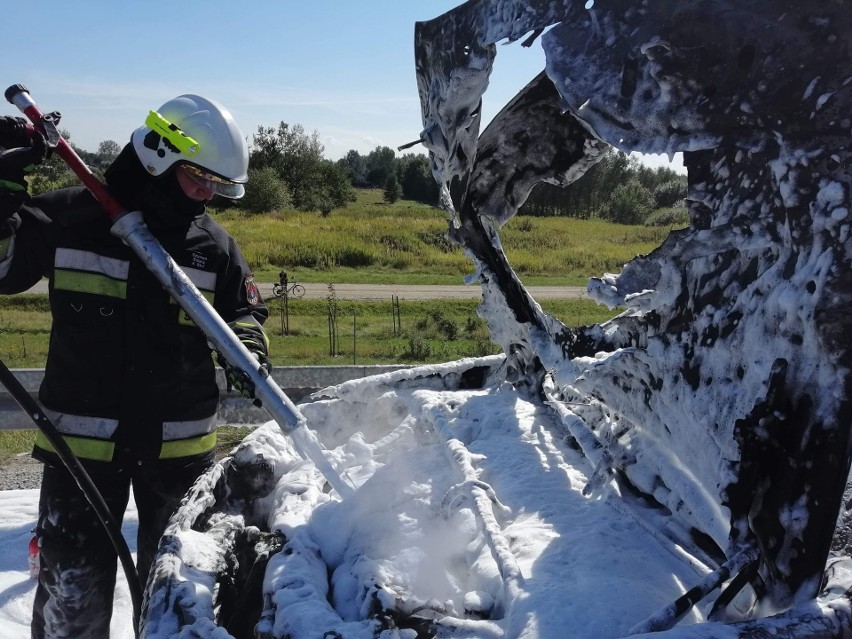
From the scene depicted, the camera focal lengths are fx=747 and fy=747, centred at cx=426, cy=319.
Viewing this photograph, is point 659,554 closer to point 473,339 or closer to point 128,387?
point 128,387

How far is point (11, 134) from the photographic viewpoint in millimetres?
2502

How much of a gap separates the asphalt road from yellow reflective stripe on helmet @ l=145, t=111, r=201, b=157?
11162 millimetres

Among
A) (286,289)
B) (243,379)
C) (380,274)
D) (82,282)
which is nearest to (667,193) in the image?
(380,274)

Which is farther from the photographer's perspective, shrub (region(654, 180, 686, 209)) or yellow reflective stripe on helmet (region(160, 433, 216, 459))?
shrub (region(654, 180, 686, 209))

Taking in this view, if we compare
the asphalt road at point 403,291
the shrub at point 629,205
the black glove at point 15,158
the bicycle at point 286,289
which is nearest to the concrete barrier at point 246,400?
the black glove at point 15,158

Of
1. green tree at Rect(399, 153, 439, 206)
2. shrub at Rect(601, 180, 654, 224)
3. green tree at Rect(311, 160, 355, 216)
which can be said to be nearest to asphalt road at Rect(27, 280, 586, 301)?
shrub at Rect(601, 180, 654, 224)

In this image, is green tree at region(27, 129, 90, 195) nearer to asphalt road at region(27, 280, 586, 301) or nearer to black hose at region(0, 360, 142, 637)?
black hose at region(0, 360, 142, 637)

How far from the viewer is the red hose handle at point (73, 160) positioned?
2.58m

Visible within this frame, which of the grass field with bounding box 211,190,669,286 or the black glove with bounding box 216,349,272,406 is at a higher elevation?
the grass field with bounding box 211,190,669,286

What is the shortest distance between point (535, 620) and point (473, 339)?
9598mm

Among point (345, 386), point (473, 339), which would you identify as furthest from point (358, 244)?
point (345, 386)

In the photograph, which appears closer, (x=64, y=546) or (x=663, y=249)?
(x=663, y=249)

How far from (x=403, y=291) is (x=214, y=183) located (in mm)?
12945

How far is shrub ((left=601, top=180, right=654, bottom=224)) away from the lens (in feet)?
77.4
